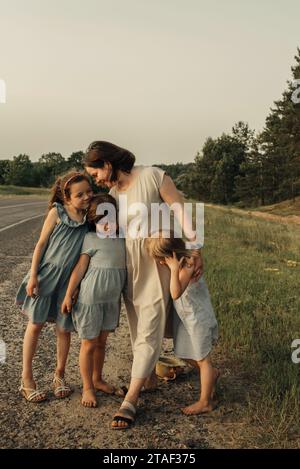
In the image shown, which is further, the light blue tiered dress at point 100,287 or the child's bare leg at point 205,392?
the light blue tiered dress at point 100,287

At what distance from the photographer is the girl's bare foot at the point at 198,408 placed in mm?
3312

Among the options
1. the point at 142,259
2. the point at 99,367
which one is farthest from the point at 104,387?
the point at 142,259

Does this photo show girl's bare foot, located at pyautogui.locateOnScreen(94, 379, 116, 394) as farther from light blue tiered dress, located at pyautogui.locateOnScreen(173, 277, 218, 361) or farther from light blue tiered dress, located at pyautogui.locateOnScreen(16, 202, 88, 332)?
light blue tiered dress, located at pyautogui.locateOnScreen(173, 277, 218, 361)

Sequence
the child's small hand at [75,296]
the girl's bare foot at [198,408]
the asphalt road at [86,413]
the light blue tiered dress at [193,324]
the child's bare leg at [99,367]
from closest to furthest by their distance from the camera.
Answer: the asphalt road at [86,413] → the girl's bare foot at [198,408] → the light blue tiered dress at [193,324] → the child's small hand at [75,296] → the child's bare leg at [99,367]

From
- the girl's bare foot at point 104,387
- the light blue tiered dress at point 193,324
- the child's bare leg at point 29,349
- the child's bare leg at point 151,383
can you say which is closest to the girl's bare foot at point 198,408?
the light blue tiered dress at point 193,324

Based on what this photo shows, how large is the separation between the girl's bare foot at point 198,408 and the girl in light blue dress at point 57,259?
925 mm

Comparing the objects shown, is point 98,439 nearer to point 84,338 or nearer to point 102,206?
point 84,338

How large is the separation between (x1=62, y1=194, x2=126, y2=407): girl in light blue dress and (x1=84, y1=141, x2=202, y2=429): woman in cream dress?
113 mm

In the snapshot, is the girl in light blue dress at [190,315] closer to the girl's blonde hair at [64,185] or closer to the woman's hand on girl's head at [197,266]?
the woman's hand on girl's head at [197,266]

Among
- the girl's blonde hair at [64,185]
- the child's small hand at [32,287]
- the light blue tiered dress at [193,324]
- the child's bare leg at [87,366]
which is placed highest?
the girl's blonde hair at [64,185]

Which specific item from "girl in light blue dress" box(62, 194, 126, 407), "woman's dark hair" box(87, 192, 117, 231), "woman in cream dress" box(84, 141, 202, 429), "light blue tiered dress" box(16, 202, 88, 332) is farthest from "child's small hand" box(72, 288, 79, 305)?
"woman's dark hair" box(87, 192, 117, 231)

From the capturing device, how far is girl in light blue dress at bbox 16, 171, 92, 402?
11.8 feet

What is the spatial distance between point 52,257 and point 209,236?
434 inches
